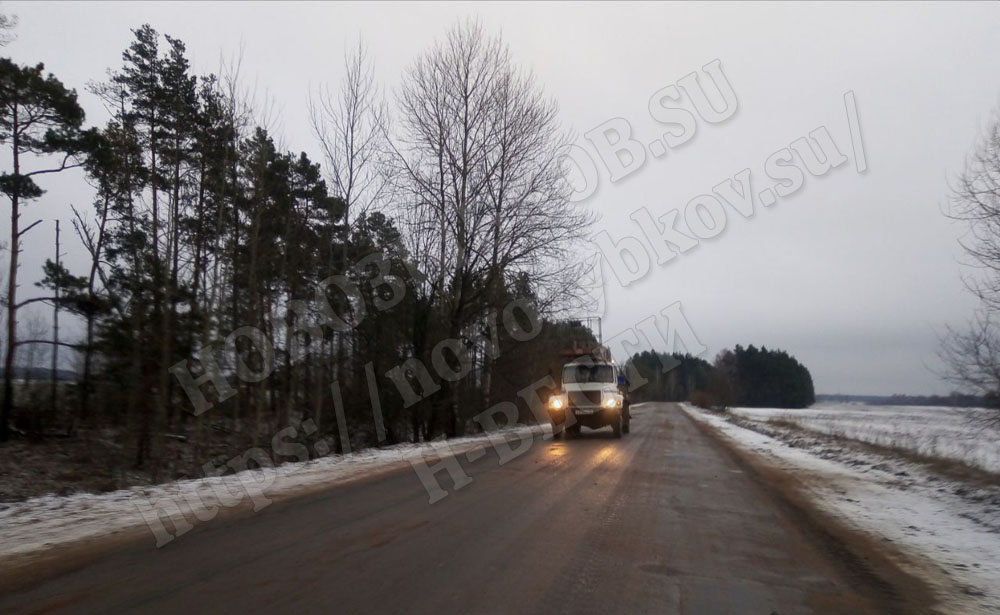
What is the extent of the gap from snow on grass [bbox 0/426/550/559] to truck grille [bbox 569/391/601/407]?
8757 mm

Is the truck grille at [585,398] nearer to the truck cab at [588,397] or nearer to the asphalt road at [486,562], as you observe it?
the truck cab at [588,397]

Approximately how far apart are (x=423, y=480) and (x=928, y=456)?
1201cm

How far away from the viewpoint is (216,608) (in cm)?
547

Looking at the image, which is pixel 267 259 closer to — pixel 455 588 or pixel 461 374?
pixel 461 374

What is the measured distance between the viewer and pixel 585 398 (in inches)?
914

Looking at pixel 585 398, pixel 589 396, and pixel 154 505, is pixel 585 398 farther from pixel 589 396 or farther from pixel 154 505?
pixel 154 505

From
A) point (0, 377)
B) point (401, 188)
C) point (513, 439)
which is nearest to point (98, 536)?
point (513, 439)

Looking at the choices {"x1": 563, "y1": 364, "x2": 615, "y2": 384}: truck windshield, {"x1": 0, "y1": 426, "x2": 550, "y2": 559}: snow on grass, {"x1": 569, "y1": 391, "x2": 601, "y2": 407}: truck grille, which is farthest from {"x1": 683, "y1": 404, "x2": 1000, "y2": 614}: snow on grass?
{"x1": 0, "y1": 426, "x2": 550, "y2": 559}: snow on grass

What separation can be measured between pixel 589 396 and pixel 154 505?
15.4m

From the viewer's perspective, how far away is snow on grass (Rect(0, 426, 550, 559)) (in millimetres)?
8078

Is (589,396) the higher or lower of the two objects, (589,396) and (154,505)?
the higher

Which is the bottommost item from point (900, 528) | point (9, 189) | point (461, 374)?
point (900, 528)

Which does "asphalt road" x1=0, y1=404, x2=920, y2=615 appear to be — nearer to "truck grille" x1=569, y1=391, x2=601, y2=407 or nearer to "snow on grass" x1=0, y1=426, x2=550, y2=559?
"snow on grass" x1=0, y1=426, x2=550, y2=559

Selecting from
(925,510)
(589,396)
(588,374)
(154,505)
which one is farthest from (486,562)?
(588,374)
